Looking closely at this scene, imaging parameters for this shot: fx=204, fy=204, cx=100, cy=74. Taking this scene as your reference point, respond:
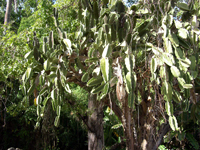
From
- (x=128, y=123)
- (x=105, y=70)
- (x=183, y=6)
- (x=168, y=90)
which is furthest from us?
(x=128, y=123)

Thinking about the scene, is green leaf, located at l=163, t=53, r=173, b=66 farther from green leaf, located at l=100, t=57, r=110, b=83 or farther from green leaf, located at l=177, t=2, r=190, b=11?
green leaf, located at l=177, t=2, r=190, b=11

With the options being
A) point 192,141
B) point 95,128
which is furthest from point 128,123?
point 192,141

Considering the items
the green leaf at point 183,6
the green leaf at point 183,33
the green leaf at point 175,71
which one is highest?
the green leaf at point 183,6

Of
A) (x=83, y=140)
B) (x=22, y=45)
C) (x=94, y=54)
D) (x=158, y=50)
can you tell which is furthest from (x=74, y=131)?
(x=158, y=50)

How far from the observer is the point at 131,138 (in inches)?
85.4

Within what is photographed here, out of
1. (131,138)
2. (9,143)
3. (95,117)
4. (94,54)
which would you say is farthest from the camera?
(9,143)

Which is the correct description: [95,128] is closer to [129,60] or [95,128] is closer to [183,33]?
[129,60]

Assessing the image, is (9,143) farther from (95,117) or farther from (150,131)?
(150,131)

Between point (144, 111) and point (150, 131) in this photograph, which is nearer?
point (150, 131)

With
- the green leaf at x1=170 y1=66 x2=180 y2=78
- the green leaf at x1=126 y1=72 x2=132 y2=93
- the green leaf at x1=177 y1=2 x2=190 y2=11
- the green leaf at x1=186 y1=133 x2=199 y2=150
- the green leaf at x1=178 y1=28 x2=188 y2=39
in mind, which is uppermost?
the green leaf at x1=177 y1=2 x2=190 y2=11

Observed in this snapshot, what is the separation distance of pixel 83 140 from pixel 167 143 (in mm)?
2738

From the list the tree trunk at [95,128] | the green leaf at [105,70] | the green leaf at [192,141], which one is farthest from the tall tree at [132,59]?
the green leaf at [192,141]

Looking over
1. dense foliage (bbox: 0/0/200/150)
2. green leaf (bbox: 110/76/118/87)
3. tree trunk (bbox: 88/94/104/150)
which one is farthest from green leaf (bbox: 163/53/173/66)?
tree trunk (bbox: 88/94/104/150)

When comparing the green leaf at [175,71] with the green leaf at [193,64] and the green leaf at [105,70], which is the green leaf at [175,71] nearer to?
the green leaf at [193,64]
